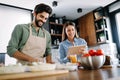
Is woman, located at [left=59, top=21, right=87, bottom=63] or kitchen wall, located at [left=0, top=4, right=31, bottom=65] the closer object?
woman, located at [left=59, top=21, right=87, bottom=63]

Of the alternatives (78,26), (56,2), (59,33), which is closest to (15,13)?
(56,2)

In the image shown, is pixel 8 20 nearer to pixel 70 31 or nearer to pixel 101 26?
pixel 70 31

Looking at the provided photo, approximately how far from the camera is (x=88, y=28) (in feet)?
14.3

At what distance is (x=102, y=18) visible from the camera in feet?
12.9

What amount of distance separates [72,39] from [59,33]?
7.83ft

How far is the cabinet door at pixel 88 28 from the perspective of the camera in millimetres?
4223

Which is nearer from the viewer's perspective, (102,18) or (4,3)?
(4,3)

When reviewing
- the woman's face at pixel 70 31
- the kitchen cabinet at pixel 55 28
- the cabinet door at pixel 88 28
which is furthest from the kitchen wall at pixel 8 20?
the woman's face at pixel 70 31

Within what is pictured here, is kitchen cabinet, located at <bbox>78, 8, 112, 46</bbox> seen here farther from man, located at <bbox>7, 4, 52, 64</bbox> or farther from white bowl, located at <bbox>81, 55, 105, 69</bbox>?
white bowl, located at <bbox>81, 55, 105, 69</bbox>

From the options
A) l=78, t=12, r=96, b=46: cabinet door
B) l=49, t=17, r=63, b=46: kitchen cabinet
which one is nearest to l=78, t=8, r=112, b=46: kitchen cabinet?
l=78, t=12, r=96, b=46: cabinet door

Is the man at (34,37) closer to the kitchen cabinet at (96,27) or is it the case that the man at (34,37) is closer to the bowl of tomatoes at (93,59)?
the bowl of tomatoes at (93,59)

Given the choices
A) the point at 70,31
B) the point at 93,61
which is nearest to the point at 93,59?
the point at 93,61

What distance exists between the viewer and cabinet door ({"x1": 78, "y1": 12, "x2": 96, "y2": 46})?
422 cm

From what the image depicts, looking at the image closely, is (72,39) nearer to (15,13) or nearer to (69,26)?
(69,26)
